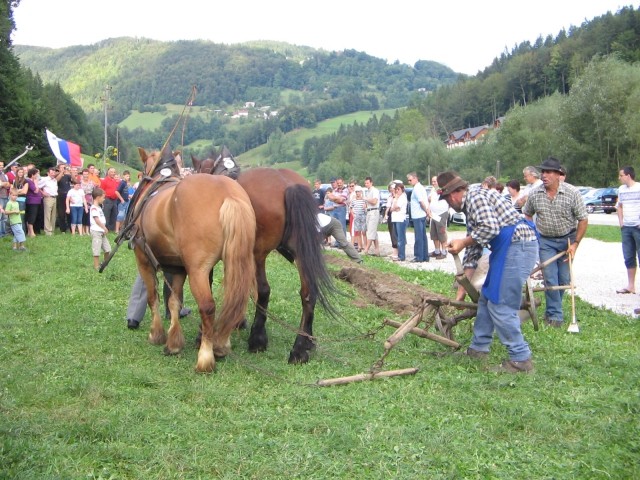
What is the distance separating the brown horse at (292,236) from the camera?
679 cm

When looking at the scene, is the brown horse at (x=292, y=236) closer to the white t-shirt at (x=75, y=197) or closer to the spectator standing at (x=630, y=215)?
the spectator standing at (x=630, y=215)

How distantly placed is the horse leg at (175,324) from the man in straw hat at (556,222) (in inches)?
182

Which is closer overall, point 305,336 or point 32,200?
point 305,336

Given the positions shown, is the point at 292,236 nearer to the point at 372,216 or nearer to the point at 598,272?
the point at 598,272

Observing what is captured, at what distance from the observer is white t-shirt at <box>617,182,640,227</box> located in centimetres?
1032

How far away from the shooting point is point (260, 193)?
22.9 feet

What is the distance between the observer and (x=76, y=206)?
19562 mm

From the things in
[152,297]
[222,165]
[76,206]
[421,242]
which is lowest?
[421,242]

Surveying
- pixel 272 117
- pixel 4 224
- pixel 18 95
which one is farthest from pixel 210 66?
pixel 4 224

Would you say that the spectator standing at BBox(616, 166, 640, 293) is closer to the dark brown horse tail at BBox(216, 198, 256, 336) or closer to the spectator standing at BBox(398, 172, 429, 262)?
the spectator standing at BBox(398, 172, 429, 262)

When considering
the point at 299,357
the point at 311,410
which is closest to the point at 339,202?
the point at 299,357

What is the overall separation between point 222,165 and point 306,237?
190 centimetres

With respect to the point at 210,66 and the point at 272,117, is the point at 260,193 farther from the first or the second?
the point at 210,66

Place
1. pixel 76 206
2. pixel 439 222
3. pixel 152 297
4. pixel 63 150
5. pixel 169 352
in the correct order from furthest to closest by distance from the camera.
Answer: pixel 63 150
pixel 76 206
pixel 439 222
pixel 152 297
pixel 169 352
